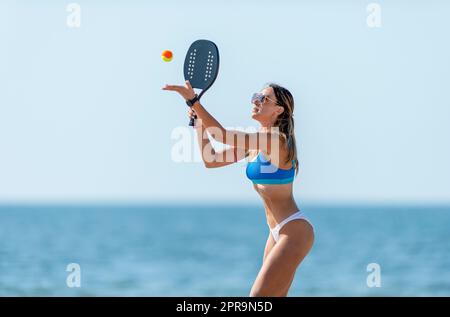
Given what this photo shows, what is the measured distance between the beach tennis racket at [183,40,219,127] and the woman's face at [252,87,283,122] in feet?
1.37

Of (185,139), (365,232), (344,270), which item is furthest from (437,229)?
(185,139)

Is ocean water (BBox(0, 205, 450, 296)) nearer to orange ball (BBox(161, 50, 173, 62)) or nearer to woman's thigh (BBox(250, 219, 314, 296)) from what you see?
orange ball (BBox(161, 50, 173, 62))

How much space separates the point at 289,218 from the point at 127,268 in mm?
23373

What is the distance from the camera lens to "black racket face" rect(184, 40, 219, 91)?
23.3ft

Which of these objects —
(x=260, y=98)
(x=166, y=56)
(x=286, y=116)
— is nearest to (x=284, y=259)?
(x=286, y=116)

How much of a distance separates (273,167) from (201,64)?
102 cm

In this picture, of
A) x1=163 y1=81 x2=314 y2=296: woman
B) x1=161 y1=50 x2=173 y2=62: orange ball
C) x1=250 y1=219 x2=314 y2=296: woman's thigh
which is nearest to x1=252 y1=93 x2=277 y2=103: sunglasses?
x1=163 y1=81 x2=314 y2=296: woman

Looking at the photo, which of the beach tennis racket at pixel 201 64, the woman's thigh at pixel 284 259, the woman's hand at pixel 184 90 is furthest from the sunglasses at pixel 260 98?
the woman's thigh at pixel 284 259

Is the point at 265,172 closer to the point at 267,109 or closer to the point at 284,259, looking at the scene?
the point at 267,109

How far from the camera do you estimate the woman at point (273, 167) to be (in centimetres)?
659
